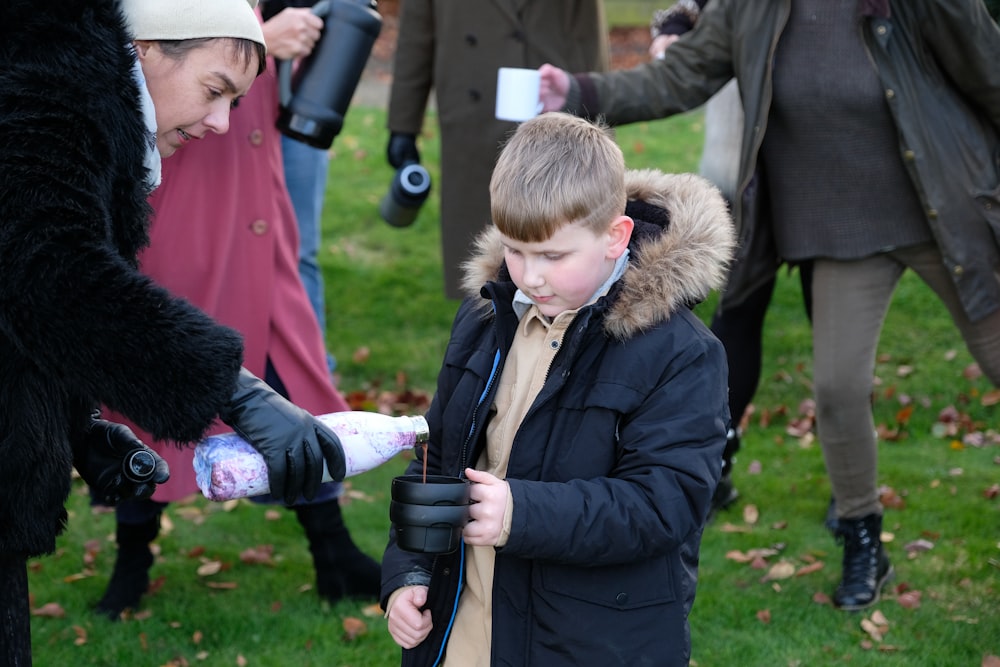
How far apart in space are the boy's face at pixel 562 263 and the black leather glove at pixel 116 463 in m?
0.90

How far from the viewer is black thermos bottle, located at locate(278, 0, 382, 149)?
4074 millimetres

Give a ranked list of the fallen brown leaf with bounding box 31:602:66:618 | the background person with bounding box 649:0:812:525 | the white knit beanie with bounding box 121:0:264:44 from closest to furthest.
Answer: the white knit beanie with bounding box 121:0:264:44, the fallen brown leaf with bounding box 31:602:66:618, the background person with bounding box 649:0:812:525

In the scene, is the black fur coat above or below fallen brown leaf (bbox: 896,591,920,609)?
above

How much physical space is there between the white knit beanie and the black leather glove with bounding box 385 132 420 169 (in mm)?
2678

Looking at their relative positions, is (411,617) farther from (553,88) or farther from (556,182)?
(553,88)

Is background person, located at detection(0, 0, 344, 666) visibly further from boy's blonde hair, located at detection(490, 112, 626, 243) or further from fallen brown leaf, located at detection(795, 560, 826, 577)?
fallen brown leaf, located at detection(795, 560, 826, 577)

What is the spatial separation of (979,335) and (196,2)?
2686mm

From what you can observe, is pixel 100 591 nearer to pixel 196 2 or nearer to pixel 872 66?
pixel 196 2

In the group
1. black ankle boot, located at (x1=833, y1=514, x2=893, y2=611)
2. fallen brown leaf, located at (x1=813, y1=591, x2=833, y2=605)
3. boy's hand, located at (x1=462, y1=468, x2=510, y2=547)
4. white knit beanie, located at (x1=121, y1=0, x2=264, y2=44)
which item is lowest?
fallen brown leaf, located at (x1=813, y1=591, x2=833, y2=605)

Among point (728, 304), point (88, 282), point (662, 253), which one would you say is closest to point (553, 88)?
point (728, 304)

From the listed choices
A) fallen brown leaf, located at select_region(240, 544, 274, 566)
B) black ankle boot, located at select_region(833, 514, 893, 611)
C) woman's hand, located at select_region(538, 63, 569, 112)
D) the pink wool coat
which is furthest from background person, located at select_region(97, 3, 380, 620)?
black ankle boot, located at select_region(833, 514, 893, 611)

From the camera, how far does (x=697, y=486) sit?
243cm

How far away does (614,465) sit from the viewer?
252cm

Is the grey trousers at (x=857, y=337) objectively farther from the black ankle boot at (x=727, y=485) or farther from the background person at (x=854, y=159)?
the black ankle boot at (x=727, y=485)
